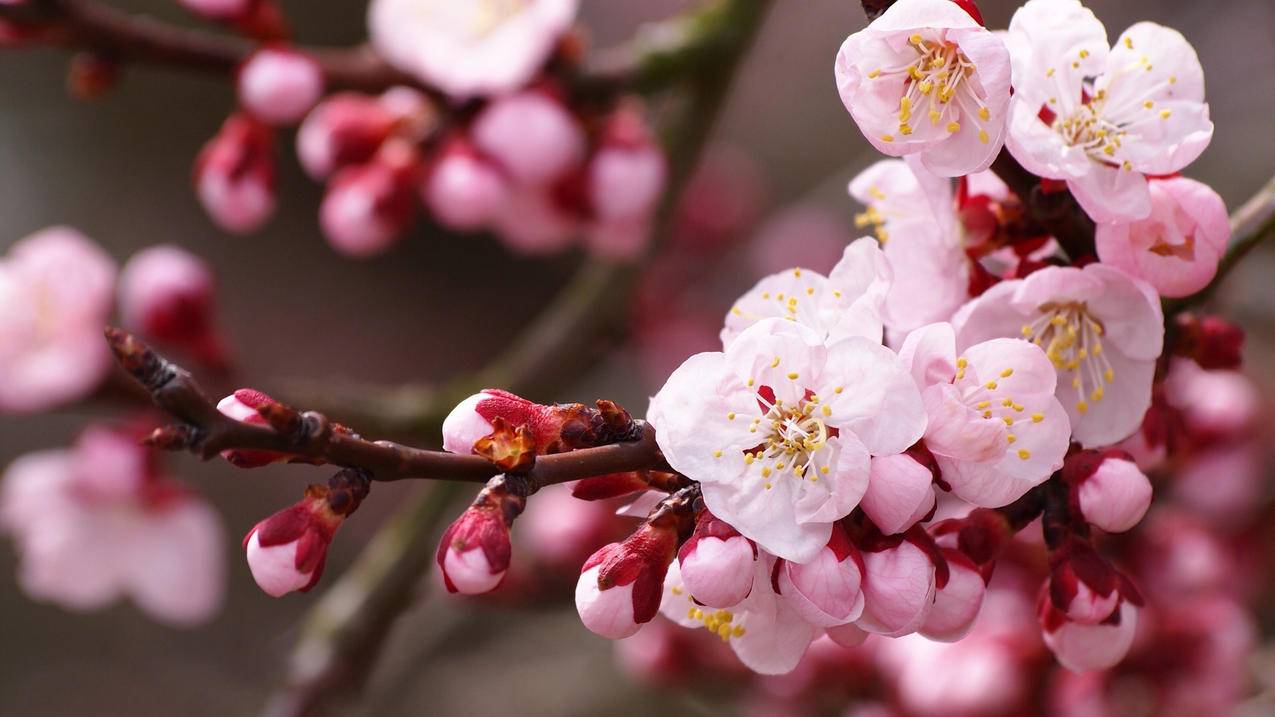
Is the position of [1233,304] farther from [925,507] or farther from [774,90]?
[774,90]

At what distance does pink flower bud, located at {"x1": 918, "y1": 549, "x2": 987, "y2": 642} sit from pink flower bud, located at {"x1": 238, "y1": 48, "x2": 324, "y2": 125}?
1.09 meters

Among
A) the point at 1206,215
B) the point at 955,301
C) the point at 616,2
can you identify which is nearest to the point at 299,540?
the point at 955,301

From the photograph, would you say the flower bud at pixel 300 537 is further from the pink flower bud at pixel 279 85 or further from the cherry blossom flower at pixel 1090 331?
the pink flower bud at pixel 279 85

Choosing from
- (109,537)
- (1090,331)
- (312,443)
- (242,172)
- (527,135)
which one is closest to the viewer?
(312,443)

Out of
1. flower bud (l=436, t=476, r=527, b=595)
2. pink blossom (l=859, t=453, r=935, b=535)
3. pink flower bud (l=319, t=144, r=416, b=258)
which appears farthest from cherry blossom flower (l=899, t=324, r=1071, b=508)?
pink flower bud (l=319, t=144, r=416, b=258)

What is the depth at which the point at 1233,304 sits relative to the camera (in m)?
2.02

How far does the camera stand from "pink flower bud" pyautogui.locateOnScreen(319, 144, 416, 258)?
63.6 inches

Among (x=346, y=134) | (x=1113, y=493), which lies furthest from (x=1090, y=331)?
(x=346, y=134)

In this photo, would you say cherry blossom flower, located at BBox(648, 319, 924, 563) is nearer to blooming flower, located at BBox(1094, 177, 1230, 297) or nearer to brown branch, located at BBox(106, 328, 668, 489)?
brown branch, located at BBox(106, 328, 668, 489)

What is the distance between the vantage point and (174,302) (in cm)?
168

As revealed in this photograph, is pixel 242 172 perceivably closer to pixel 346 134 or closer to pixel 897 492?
pixel 346 134

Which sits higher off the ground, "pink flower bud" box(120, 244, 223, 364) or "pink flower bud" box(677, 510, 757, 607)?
"pink flower bud" box(677, 510, 757, 607)

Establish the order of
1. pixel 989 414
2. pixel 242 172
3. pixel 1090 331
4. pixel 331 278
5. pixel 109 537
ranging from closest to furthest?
pixel 989 414 → pixel 1090 331 → pixel 242 172 → pixel 109 537 → pixel 331 278

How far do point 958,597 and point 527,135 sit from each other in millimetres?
917
